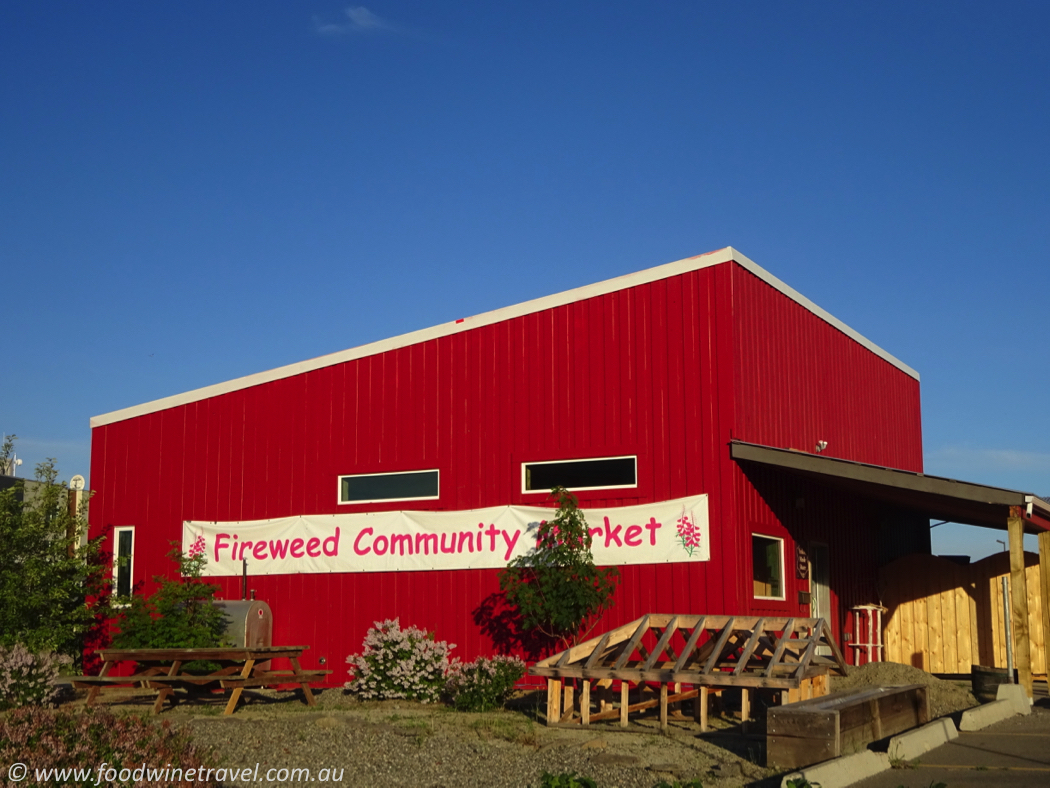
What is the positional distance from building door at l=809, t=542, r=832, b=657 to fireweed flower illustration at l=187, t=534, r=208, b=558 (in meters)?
10.4

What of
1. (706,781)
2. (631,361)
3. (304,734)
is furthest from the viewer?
(631,361)

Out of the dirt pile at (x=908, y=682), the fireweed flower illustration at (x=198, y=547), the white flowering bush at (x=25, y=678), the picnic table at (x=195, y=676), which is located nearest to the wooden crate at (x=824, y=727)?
the dirt pile at (x=908, y=682)

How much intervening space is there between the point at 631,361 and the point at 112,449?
33.4 feet

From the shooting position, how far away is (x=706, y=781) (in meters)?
8.99

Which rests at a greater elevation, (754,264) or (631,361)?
(754,264)

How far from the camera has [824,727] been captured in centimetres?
932

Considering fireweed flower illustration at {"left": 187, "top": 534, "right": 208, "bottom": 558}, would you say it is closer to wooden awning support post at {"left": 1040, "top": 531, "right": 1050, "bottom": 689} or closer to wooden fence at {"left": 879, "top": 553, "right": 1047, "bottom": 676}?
wooden fence at {"left": 879, "top": 553, "right": 1047, "bottom": 676}

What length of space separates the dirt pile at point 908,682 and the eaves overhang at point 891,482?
99.9 inches

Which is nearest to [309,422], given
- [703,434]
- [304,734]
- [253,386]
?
[253,386]

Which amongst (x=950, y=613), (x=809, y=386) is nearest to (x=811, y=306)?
(x=809, y=386)

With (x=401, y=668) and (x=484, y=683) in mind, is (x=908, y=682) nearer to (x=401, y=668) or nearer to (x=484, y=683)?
(x=484, y=683)

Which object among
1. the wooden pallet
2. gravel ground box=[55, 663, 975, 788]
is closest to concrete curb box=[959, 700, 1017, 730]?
gravel ground box=[55, 663, 975, 788]

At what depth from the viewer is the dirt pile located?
47.5 ft

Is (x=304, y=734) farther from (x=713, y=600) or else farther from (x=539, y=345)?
(x=539, y=345)
